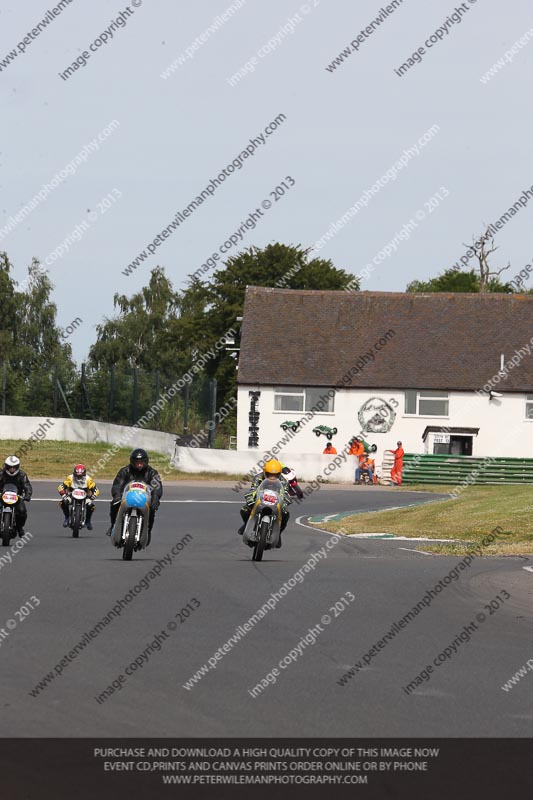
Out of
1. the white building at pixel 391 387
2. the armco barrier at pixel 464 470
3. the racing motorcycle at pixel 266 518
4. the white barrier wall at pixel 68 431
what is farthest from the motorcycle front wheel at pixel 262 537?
the white barrier wall at pixel 68 431


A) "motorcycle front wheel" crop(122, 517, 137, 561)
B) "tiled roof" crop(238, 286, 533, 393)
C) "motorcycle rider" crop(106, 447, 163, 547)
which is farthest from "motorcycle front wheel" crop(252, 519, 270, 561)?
"tiled roof" crop(238, 286, 533, 393)

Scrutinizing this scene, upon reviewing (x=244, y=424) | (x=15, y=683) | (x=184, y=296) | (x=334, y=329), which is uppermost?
(x=184, y=296)

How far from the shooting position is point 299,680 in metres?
8.74

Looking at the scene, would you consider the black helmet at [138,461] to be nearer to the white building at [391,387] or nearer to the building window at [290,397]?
the white building at [391,387]

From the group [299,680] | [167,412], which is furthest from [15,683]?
[167,412]

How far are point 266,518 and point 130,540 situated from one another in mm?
1746

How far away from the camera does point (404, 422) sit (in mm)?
58062

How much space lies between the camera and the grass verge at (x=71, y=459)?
156 feet

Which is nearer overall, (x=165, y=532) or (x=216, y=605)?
(x=216, y=605)

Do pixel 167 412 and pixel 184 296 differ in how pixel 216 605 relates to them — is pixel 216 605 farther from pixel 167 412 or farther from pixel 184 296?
pixel 184 296

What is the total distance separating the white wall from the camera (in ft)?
189

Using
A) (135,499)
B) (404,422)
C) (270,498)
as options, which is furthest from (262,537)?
(404,422)

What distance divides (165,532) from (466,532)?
17.8 ft

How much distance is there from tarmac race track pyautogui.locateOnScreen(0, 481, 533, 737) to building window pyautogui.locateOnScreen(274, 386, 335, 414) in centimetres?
3950
